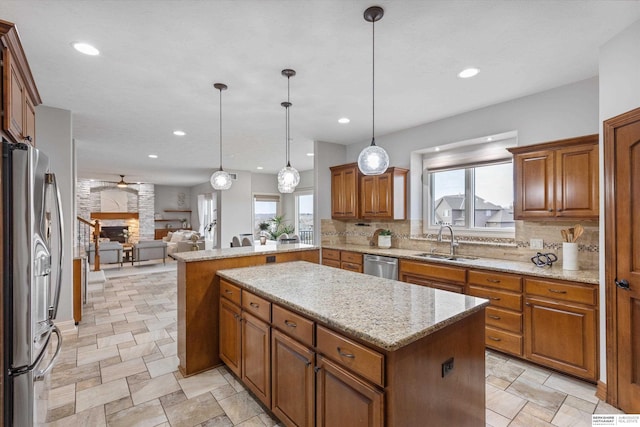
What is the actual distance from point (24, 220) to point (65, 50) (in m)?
1.66

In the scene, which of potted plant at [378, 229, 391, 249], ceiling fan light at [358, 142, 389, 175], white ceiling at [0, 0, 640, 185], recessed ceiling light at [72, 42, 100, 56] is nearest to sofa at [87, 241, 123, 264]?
white ceiling at [0, 0, 640, 185]

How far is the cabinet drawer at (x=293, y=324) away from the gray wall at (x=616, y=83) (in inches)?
90.4

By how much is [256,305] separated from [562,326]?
2569mm

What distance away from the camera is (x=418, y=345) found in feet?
4.42

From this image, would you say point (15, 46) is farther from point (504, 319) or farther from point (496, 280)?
point (504, 319)

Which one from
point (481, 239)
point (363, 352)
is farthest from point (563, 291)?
point (363, 352)

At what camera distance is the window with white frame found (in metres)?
3.79

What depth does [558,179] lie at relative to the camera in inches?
113

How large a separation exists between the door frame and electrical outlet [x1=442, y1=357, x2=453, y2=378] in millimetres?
Answer: 1617

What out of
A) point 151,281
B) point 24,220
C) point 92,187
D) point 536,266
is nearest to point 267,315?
point 24,220

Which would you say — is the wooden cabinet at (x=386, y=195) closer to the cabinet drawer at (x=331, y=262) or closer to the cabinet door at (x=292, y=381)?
the cabinet drawer at (x=331, y=262)

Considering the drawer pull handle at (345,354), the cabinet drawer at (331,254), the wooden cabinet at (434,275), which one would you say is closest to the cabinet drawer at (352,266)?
the cabinet drawer at (331,254)

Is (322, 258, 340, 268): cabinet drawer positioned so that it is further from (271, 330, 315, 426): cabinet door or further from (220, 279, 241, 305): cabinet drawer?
(271, 330, 315, 426): cabinet door

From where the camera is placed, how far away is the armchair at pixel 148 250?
8172 mm
